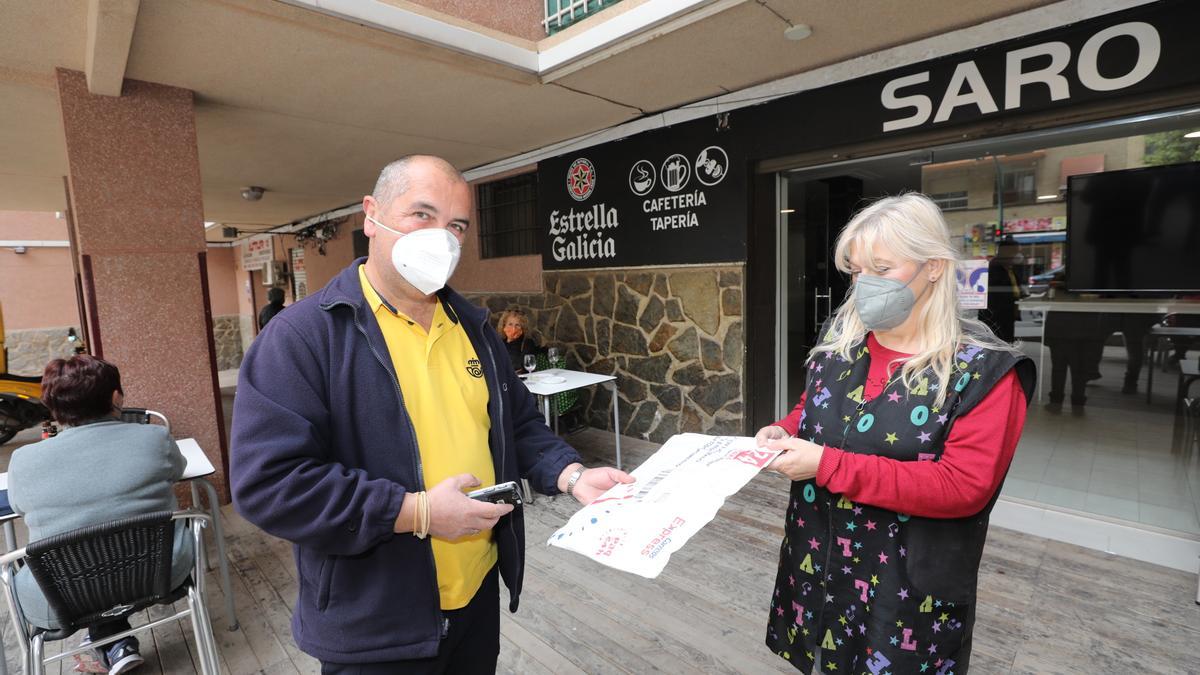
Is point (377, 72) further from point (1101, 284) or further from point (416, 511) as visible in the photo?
point (1101, 284)

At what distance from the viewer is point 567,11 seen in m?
4.03

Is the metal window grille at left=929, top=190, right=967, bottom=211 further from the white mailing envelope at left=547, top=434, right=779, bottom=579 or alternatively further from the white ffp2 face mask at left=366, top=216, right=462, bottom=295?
the white ffp2 face mask at left=366, top=216, right=462, bottom=295

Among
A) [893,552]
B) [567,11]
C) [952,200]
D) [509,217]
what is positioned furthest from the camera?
[509,217]

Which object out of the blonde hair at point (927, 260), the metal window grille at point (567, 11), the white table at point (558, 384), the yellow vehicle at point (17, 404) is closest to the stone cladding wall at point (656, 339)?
the white table at point (558, 384)

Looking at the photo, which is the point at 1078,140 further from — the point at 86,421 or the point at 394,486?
the point at 86,421

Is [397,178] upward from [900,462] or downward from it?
upward

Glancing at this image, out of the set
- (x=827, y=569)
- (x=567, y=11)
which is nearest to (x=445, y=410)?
(x=827, y=569)

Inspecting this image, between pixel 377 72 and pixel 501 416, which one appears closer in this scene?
pixel 501 416

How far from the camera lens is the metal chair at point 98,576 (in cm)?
179

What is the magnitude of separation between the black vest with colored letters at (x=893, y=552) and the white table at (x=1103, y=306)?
2939 mm

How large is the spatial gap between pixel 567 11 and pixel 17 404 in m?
7.63

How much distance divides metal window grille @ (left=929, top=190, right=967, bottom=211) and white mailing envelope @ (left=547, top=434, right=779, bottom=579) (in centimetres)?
331

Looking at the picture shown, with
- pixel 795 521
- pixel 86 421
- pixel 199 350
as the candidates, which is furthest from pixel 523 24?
pixel 795 521

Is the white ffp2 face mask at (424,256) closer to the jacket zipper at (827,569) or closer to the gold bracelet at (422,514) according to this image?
the gold bracelet at (422,514)
